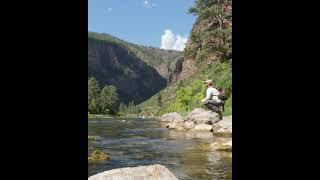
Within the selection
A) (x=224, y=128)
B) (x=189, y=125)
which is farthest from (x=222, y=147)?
(x=189, y=125)

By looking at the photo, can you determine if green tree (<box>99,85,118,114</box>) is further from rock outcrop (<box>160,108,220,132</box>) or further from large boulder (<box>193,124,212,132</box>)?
large boulder (<box>193,124,212,132</box>)

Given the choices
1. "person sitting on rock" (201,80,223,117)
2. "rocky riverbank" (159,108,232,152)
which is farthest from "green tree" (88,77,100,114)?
"person sitting on rock" (201,80,223,117)

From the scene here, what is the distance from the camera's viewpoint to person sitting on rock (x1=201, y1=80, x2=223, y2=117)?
16625 millimetres

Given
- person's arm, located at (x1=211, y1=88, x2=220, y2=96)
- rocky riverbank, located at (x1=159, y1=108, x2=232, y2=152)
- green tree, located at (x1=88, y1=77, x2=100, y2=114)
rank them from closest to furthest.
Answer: rocky riverbank, located at (x1=159, y1=108, x2=232, y2=152) → person's arm, located at (x1=211, y1=88, x2=220, y2=96) → green tree, located at (x1=88, y1=77, x2=100, y2=114)

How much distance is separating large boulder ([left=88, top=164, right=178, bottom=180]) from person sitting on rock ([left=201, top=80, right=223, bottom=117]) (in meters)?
9.85

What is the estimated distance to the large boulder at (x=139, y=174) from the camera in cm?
627

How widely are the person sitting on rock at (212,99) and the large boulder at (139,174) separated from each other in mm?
9847

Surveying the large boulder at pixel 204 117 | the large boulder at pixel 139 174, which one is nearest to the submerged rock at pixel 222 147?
the large boulder at pixel 139 174

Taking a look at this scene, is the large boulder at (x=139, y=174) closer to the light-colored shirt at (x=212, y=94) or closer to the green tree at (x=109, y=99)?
the light-colored shirt at (x=212, y=94)
